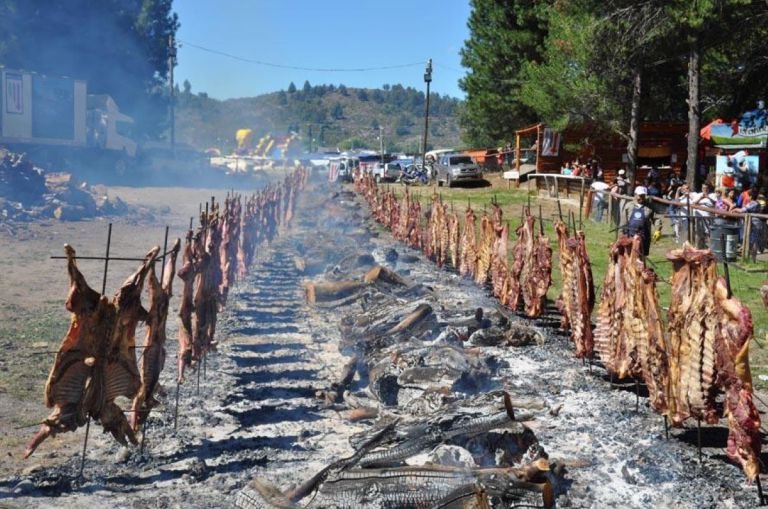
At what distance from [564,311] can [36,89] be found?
38954 mm

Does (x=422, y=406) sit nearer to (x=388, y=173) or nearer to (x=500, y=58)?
(x=500, y=58)

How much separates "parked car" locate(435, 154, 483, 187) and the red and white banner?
17.6 feet

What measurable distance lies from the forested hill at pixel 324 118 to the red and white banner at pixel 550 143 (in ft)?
245

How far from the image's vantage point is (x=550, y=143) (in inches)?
1417

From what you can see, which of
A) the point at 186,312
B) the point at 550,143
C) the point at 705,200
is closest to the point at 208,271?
the point at 186,312

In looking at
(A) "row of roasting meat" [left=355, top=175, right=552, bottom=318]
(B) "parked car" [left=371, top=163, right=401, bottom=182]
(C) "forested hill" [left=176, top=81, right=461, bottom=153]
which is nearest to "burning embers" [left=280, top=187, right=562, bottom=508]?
(A) "row of roasting meat" [left=355, top=175, right=552, bottom=318]

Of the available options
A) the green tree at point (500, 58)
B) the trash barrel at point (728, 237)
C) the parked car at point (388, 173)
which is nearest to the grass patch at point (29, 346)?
the trash barrel at point (728, 237)

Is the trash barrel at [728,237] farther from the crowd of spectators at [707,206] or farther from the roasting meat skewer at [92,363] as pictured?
the roasting meat skewer at [92,363]

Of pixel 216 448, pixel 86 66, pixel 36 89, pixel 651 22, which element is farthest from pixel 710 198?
pixel 86 66

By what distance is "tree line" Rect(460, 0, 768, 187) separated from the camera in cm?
2184

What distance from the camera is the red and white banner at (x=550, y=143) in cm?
3572

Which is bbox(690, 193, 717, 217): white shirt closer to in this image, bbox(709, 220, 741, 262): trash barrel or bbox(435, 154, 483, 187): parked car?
bbox(709, 220, 741, 262): trash barrel

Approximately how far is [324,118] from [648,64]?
12939cm

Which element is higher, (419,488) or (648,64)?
(648,64)
